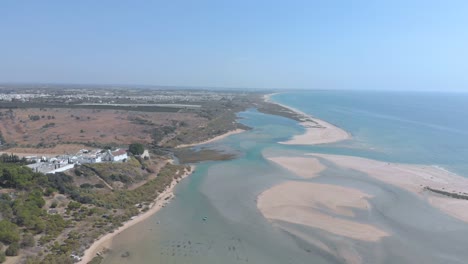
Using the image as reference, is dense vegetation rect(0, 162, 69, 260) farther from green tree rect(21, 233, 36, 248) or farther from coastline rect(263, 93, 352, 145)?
coastline rect(263, 93, 352, 145)

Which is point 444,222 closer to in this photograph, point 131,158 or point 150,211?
point 150,211

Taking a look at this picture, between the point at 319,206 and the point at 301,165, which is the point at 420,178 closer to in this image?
the point at 301,165

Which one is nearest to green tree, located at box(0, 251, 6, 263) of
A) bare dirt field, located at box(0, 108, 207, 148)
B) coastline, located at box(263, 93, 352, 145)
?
bare dirt field, located at box(0, 108, 207, 148)

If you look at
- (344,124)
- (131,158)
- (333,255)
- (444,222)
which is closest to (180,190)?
(131,158)

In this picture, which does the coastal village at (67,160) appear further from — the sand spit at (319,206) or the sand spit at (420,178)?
the sand spit at (420,178)

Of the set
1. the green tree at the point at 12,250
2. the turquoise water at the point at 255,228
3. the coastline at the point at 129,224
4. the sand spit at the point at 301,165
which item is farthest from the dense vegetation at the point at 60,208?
the sand spit at the point at 301,165
